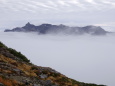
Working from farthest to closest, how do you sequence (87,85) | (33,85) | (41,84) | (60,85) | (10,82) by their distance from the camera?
(87,85) → (60,85) → (41,84) → (33,85) → (10,82)

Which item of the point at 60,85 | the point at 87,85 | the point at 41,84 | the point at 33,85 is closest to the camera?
the point at 33,85

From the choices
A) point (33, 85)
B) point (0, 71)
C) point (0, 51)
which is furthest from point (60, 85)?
point (0, 51)

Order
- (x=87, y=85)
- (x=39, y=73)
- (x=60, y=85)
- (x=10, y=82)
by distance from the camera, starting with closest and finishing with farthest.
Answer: (x=10, y=82) → (x=60, y=85) → (x=39, y=73) → (x=87, y=85)

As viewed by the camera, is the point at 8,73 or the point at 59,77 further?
the point at 59,77

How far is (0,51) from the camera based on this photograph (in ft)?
119

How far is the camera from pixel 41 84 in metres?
25.4

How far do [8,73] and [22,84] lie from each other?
3146 millimetres

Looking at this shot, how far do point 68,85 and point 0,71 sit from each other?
31.2ft

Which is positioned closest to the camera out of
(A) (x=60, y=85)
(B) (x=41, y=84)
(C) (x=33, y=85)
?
(C) (x=33, y=85)

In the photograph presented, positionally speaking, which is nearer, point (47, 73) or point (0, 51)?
point (47, 73)

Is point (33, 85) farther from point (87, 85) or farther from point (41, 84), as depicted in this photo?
point (87, 85)

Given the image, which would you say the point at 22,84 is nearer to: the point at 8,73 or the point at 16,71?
the point at 8,73

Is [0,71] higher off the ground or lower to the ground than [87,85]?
higher

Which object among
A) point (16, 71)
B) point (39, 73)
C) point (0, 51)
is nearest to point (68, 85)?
point (39, 73)
